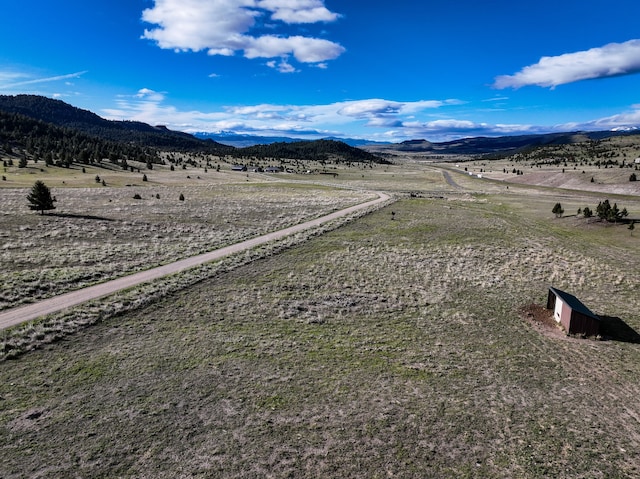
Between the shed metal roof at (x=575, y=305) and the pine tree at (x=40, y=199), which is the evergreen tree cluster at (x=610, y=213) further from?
the pine tree at (x=40, y=199)

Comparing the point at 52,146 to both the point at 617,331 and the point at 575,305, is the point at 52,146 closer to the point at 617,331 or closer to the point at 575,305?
the point at 575,305

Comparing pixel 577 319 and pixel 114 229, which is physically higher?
pixel 114 229

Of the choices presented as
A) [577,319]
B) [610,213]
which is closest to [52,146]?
[610,213]

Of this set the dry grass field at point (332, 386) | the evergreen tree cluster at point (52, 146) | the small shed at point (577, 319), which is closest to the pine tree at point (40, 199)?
the dry grass field at point (332, 386)

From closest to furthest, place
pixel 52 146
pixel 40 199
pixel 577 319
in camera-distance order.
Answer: pixel 577 319 < pixel 40 199 < pixel 52 146

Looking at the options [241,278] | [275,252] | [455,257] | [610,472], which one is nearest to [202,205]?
[275,252]

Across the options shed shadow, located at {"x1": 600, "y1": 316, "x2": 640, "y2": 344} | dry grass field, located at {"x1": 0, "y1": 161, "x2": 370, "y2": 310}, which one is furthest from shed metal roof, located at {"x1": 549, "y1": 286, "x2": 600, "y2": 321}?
dry grass field, located at {"x1": 0, "y1": 161, "x2": 370, "y2": 310}

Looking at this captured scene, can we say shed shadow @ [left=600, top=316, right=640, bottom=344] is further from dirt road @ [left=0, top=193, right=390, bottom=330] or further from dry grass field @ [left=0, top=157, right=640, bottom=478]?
dirt road @ [left=0, top=193, right=390, bottom=330]
